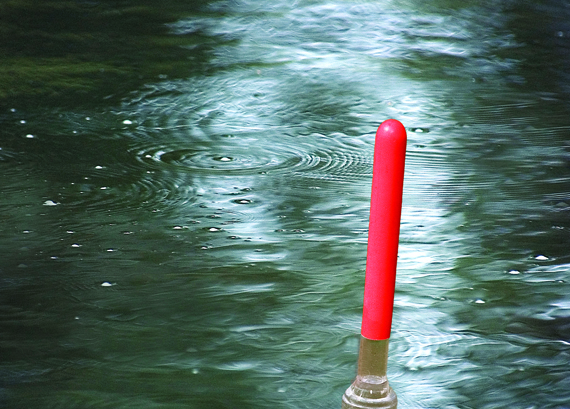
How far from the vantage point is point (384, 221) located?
Result: 62.2 inches

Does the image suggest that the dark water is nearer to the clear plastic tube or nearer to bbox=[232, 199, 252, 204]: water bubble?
bbox=[232, 199, 252, 204]: water bubble

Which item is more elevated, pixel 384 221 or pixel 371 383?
pixel 384 221

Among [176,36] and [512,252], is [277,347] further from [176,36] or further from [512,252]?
[176,36]

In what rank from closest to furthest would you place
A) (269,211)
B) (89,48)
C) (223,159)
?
(269,211) < (223,159) < (89,48)

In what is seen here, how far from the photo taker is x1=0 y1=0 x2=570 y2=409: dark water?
2.08m

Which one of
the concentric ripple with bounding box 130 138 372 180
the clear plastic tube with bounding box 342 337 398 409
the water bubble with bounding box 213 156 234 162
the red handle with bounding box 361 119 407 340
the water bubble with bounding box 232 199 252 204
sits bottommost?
the water bubble with bounding box 232 199 252 204

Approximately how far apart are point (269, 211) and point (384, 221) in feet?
5.52

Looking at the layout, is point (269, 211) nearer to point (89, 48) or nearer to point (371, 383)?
point (371, 383)

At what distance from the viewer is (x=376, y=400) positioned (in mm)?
1646

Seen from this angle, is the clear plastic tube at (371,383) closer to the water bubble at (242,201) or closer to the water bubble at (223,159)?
the water bubble at (242,201)

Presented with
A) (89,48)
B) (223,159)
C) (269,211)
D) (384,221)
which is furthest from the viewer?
(89,48)

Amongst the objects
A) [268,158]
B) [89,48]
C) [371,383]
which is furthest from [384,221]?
[89,48]

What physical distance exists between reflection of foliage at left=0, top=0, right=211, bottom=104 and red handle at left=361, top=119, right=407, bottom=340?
11.8 ft

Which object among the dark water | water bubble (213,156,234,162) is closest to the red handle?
the dark water
